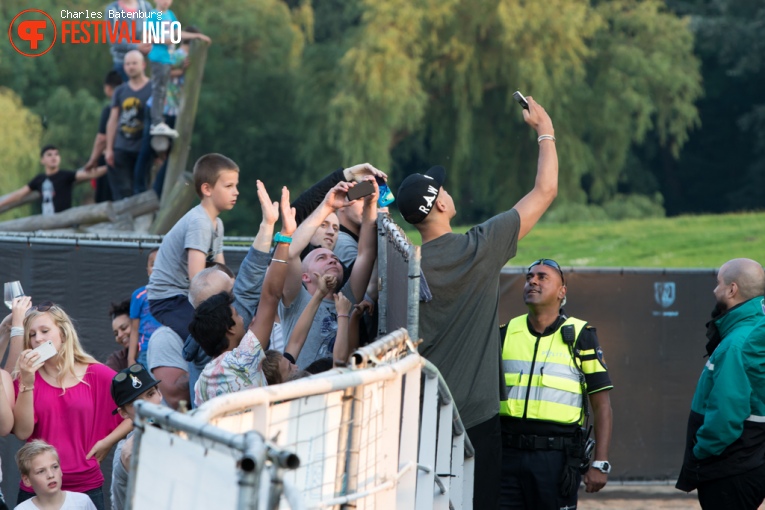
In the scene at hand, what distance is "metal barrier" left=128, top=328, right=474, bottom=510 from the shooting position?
2.33 m

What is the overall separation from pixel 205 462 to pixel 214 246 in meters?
4.21

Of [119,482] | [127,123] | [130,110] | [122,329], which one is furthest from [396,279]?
[127,123]

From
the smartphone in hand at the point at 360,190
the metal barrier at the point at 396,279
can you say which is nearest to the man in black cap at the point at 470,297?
the metal barrier at the point at 396,279

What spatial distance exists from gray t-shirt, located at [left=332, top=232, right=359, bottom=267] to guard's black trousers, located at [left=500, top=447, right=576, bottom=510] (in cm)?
131

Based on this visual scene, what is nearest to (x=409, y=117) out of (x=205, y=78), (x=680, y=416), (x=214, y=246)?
(x=205, y=78)

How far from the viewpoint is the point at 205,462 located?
2.39m

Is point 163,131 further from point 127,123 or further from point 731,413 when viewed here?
point 731,413

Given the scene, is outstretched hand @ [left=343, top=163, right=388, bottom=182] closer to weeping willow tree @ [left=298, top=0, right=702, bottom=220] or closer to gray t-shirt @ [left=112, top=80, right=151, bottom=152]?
gray t-shirt @ [left=112, top=80, right=151, bottom=152]

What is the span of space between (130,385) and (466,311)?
1.90 m

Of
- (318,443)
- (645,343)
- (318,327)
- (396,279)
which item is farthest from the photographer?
(645,343)

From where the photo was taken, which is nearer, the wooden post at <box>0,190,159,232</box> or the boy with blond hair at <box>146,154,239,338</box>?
the boy with blond hair at <box>146,154,239,338</box>

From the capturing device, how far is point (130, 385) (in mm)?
5516

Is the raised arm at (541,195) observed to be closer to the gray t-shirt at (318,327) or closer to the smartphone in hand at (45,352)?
the gray t-shirt at (318,327)

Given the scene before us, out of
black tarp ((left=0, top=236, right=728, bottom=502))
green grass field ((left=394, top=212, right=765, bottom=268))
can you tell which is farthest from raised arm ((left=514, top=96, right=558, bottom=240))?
green grass field ((left=394, top=212, right=765, bottom=268))
